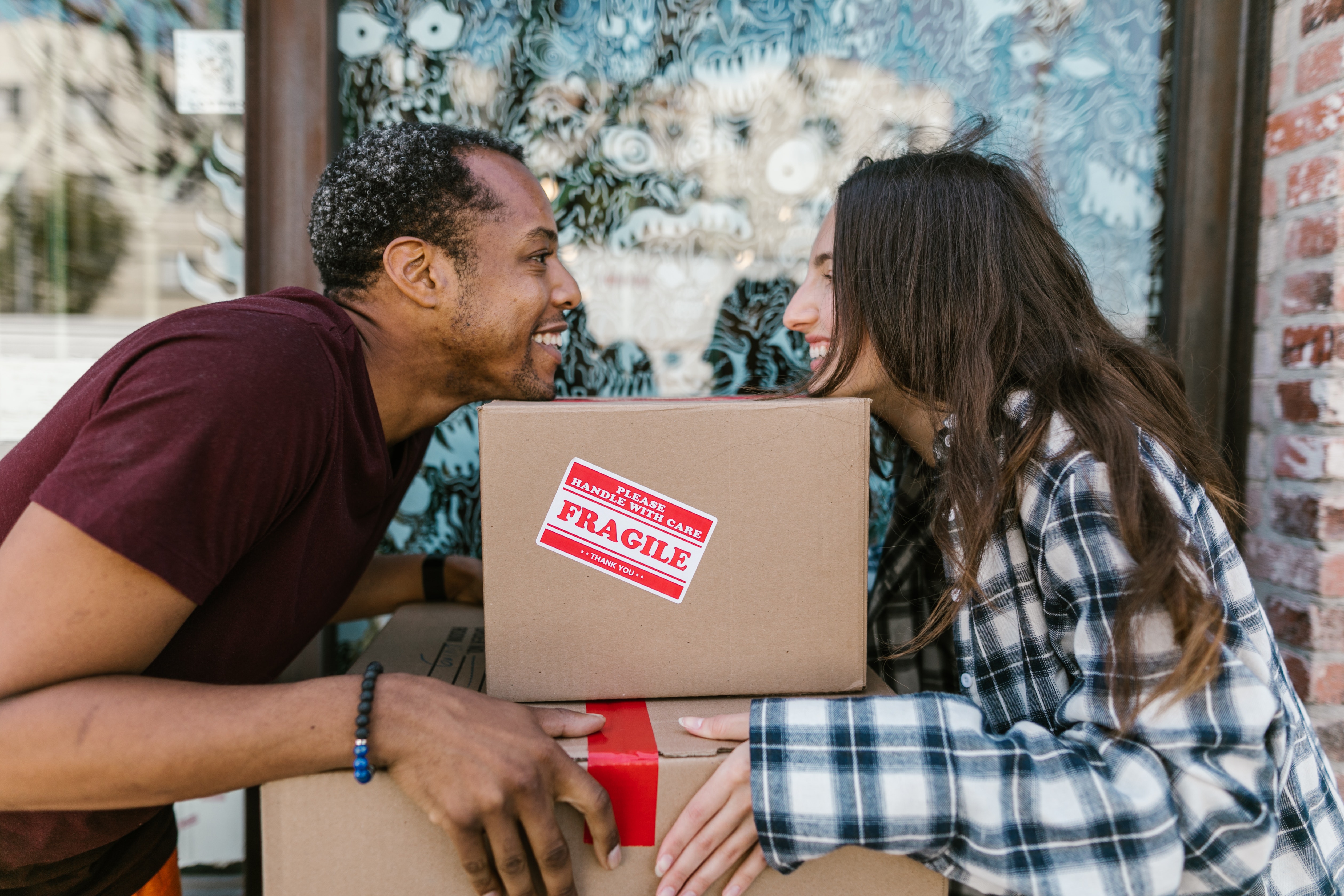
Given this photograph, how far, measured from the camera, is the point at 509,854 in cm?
64

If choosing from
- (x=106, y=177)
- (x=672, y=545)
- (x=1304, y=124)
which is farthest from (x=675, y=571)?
(x=106, y=177)

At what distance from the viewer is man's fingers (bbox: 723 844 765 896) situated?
686mm

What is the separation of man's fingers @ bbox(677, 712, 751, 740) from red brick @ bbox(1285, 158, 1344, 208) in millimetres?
1217

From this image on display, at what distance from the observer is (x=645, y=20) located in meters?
1.41

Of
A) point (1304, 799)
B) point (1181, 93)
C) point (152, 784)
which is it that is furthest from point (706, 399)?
point (1181, 93)

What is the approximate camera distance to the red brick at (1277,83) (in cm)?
125

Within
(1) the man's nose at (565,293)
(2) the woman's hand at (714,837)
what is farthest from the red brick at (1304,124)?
(2) the woman's hand at (714,837)

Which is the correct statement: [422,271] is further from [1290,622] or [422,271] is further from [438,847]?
[1290,622]

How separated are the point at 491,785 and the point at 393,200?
2.77ft

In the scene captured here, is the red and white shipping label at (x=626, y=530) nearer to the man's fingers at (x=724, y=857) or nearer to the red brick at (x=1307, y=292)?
the man's fingers at (x=724, y=857)

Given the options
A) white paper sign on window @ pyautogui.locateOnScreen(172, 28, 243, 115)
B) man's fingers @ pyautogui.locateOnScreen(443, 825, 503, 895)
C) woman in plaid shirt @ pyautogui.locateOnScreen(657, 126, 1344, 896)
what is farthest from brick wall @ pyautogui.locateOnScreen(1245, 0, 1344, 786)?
white paper sign on window @ pyautogui.locateOnScreen(172, 28, 243, 115)

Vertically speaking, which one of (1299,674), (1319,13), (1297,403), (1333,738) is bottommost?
(1333,738)

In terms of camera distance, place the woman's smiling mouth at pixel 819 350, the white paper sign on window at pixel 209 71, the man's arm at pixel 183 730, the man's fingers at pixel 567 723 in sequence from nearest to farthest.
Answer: the man's arm at pixel 183 730 < the man's fingers at pixel 567 723 < the woman's smiling mouth at pixel 819 350 < the white paper sign on window at pixel 209 71

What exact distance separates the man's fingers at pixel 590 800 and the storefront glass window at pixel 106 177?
3.95ft
